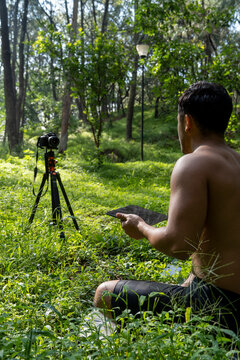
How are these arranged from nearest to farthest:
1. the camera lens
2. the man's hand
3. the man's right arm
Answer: the man's right arm, the man's hand, the camera lens

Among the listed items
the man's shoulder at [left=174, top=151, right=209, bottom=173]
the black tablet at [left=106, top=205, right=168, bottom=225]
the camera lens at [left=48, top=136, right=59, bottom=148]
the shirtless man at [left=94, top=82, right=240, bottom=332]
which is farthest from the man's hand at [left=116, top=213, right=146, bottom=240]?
the camera lens at [left=48, top=136, right=59, bottom=148]

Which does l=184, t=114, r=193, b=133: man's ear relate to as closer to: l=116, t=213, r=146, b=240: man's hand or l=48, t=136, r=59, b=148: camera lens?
l=116, t=213, r=146, b=240: man's hand

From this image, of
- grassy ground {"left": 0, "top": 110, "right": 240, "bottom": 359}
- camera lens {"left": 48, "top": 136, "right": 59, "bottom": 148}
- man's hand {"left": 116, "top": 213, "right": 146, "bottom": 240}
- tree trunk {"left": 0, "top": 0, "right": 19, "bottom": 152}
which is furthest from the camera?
tree trunk {"left": 0, "top": 0, "right": 19, "bottom": 152}

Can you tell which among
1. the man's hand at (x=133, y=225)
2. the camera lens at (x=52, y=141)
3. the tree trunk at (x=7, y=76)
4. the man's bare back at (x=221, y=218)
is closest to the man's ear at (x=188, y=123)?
the man's bare back at (x=221, y=218)

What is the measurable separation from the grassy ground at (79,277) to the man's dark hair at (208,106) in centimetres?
102

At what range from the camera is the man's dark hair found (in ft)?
5.25

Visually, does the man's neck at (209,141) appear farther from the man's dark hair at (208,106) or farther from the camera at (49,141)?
the camera at (49,141)

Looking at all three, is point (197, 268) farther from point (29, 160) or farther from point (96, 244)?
point (29, 160)

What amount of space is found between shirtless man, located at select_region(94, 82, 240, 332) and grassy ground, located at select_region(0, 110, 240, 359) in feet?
0.61

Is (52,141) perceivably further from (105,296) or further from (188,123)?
(188,123)

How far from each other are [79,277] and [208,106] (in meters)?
2.02

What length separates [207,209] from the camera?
158 cm

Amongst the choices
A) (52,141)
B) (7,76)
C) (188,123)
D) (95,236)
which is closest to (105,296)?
(188,123)

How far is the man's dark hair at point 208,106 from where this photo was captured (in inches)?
63.0
